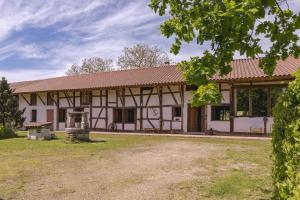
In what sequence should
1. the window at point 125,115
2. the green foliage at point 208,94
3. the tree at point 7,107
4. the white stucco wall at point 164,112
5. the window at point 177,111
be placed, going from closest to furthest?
the green foliage at point 208,94 → the white stucco wall at point 164,112 → the window at point 177,111 → the tree at point 7,107 → the window at point 125,115

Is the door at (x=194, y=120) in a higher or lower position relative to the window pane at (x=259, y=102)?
lower

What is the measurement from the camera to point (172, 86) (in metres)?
24.2

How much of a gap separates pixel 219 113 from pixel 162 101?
13.3 feet

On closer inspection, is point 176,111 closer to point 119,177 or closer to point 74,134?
point 74,134

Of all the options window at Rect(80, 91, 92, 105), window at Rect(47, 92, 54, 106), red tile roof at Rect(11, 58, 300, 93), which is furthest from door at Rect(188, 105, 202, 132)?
window at Rect(47, 92, 54, 106)

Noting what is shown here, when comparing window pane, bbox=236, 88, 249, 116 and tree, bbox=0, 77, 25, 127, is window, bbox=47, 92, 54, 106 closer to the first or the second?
tree, bbox=0, 77, 25, 127

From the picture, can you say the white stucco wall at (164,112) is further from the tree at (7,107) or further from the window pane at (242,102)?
the tree at (7,107)

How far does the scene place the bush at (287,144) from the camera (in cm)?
386

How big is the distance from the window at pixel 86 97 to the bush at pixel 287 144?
82.4ft

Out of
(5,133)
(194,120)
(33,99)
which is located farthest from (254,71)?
(33,99)

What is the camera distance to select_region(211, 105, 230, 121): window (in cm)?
2236

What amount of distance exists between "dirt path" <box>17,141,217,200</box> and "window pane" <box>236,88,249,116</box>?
31.1ft

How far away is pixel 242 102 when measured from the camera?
70.9 ft

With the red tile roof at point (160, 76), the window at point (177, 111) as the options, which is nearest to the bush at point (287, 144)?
the red tile roof at point (160, 76)
